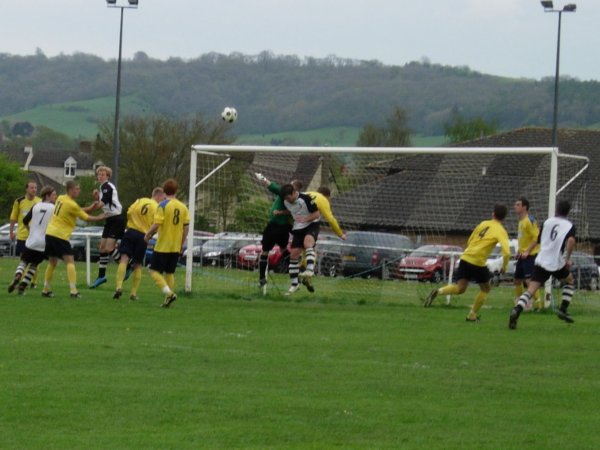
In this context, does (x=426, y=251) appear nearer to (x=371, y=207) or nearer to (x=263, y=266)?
(x=371, y=207)

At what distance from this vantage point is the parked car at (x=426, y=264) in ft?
86.1

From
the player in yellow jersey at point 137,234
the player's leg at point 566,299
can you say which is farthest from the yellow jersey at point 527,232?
the player in yellow jersey at point 137,234

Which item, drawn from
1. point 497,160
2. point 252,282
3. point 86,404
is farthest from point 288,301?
point 86,404

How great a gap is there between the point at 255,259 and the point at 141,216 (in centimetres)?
440

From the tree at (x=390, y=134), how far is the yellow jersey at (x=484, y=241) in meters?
99.5

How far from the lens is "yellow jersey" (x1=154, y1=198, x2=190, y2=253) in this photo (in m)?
20.5

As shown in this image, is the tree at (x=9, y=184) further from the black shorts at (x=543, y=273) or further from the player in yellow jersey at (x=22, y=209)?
the black shorts at (x=543, y=273)

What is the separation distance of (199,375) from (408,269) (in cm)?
1440

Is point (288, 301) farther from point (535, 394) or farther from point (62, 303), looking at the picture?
point (535, 394)

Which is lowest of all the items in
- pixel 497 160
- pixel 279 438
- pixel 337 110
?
pixel 279 438

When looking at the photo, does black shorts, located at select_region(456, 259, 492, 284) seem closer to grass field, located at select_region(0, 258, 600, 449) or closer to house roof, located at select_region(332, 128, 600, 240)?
grass field, located at select_region(0, 258, 600, 449)

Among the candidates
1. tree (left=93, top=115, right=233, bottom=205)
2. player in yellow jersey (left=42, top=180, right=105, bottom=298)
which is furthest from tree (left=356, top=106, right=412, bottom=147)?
player in yellow jersey (left=42, top=180, right=105, bottom=298)

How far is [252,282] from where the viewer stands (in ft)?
84.4

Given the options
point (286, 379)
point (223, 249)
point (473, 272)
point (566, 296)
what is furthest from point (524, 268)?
point (286, 379)
